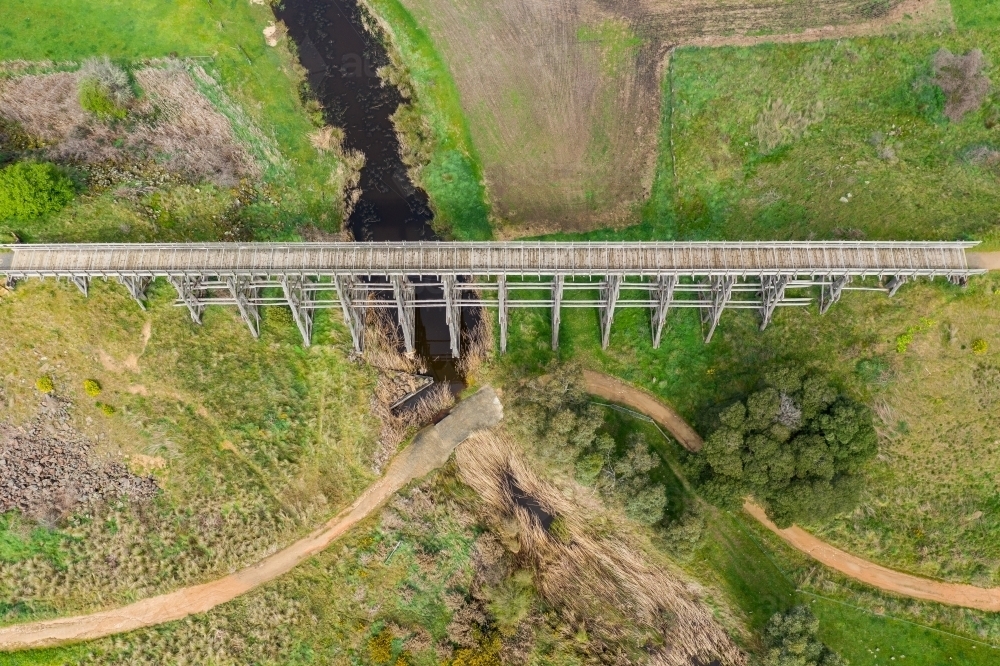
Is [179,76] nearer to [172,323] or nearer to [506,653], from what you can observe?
[172,323]

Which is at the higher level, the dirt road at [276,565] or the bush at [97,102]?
the bush at [97,102]

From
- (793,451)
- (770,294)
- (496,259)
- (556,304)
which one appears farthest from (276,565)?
(770,294)

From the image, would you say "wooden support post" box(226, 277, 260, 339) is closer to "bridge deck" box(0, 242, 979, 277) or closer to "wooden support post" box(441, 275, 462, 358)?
"bridge deck" box(0, 242, 979, 277)

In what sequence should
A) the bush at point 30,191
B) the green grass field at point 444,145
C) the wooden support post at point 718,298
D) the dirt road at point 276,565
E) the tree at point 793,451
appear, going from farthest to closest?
the green grass field at point 444,145 < the bush at point 30,191 < the dirt road at point 276,565 < the wooden support post at point 718,298 < the tree at point 793,451

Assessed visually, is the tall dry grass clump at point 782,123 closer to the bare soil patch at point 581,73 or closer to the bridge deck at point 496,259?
the bare soil patch at point 581,73

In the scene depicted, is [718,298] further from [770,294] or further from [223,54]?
[223,54]

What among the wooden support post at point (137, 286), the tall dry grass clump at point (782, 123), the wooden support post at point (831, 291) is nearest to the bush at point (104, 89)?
the wooden support post at point (137, 286)
